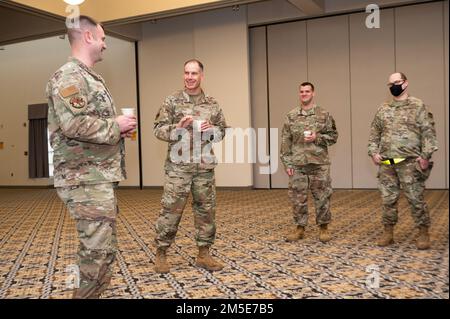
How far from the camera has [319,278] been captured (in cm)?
326

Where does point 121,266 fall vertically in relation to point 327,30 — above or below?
below

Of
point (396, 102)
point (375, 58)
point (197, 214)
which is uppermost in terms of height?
point (375, 58)

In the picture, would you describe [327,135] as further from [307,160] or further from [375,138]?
[375,138]

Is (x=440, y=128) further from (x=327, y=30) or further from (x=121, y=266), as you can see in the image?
(x=121, y=266)

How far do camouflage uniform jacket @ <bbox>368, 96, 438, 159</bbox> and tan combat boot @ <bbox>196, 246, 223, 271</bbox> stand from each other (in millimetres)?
1942

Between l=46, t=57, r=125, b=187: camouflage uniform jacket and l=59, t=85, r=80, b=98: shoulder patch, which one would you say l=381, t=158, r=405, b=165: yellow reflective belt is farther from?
l=59, t=85, r=80, b=98: shoulder patch

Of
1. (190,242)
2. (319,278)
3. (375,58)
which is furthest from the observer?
(375,58)

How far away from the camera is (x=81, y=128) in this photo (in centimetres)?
212

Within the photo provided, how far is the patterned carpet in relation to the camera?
9.77 ft

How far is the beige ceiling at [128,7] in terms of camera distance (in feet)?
28.1

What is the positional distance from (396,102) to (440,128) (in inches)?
199

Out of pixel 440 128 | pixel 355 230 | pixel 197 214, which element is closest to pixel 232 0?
pixel 440 128

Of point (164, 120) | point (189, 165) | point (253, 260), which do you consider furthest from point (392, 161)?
point (164, 120)

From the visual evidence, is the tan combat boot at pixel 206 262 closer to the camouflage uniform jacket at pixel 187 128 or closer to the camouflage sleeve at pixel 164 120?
the camouflage uniform jacket at pixel 187 128
